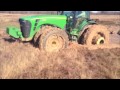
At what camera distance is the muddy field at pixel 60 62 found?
7.23 m

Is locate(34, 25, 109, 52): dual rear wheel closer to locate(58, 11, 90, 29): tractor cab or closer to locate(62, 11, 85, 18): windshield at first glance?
locate(58, 11, 90, 29): tractor cab

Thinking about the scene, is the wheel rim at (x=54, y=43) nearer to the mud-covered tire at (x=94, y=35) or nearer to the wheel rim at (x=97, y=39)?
the mud-covered tire at (x=94, y=35)

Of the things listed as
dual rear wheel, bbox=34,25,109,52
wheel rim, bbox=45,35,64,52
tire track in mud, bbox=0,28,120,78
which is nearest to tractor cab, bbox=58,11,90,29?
dual rear wheel, bbox=34,25,109,52

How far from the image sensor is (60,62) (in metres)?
8.44

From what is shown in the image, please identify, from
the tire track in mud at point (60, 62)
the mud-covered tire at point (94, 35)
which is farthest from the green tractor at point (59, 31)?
the tire track in mud at point (60, 62)

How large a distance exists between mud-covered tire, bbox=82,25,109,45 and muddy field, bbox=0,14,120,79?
50 cm

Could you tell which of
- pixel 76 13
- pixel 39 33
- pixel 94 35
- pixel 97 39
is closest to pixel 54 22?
pixel 39 33

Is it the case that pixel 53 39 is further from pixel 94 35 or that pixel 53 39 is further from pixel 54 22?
pixel 94 35

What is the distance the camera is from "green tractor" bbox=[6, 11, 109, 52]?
10148 millimetres

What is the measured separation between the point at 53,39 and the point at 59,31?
42 cm

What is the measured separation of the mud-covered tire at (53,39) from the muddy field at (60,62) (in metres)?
0.31

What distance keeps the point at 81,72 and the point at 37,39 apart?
11.3ft

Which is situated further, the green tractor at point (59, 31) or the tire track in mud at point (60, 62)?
the green tractor at point (59, 31)

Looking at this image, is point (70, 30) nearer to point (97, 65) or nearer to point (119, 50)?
point (119, 50)
